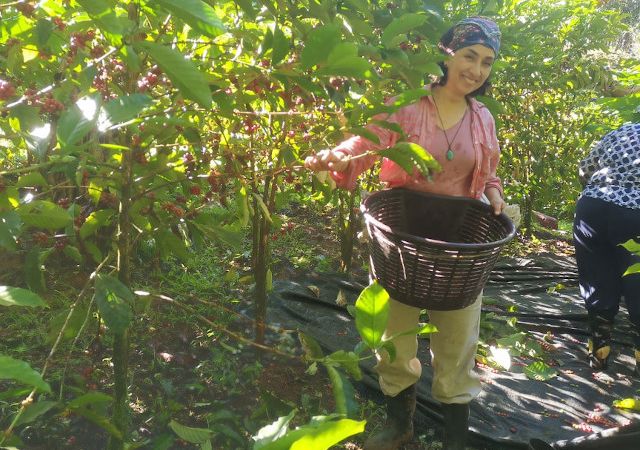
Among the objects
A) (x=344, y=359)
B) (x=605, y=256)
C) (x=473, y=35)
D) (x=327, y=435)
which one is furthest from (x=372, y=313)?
(x=605, y=256)

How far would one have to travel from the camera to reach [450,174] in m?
1.65

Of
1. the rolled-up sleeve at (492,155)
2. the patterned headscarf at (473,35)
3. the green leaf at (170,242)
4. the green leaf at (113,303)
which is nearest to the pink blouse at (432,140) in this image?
the rolled-up sleeve at (492,155)

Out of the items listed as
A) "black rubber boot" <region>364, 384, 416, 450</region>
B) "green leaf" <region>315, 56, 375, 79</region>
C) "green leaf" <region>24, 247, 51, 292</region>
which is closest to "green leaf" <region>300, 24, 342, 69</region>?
"green leaf" <region>315, 56, 375, 79</region>

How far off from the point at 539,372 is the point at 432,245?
1.55 m

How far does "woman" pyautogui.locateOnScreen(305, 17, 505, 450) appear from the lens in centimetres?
155

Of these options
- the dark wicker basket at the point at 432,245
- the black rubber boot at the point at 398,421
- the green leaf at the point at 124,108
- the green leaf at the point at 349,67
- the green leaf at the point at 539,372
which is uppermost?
the green leaf at the point at 349,67

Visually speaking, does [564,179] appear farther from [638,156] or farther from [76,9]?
[76,9]

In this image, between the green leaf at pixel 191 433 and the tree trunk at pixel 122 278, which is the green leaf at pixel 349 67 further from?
the green leaf at pixel 191 433

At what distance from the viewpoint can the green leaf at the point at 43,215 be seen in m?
1.01

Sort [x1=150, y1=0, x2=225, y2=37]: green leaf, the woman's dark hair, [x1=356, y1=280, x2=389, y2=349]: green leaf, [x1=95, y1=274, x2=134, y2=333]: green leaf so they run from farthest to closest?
the woman's dark hair
[x1=95, y1=274, x2=134, y2=333]: green leaf
[x1=356, y1=280, x2=389, y2=349]: green leaf
[x1=150, y1=0, x2=225, y2=37]: green leaf

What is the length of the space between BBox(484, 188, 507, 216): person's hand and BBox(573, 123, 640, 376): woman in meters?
0.99

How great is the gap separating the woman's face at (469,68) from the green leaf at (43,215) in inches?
45.4

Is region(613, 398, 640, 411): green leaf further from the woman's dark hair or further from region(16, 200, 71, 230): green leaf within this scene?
region(16, 200, 71, 230): green leaf

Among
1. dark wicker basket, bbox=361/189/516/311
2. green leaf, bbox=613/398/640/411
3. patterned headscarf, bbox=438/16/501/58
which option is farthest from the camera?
A: green leaf, bbox=613/398/640/411
